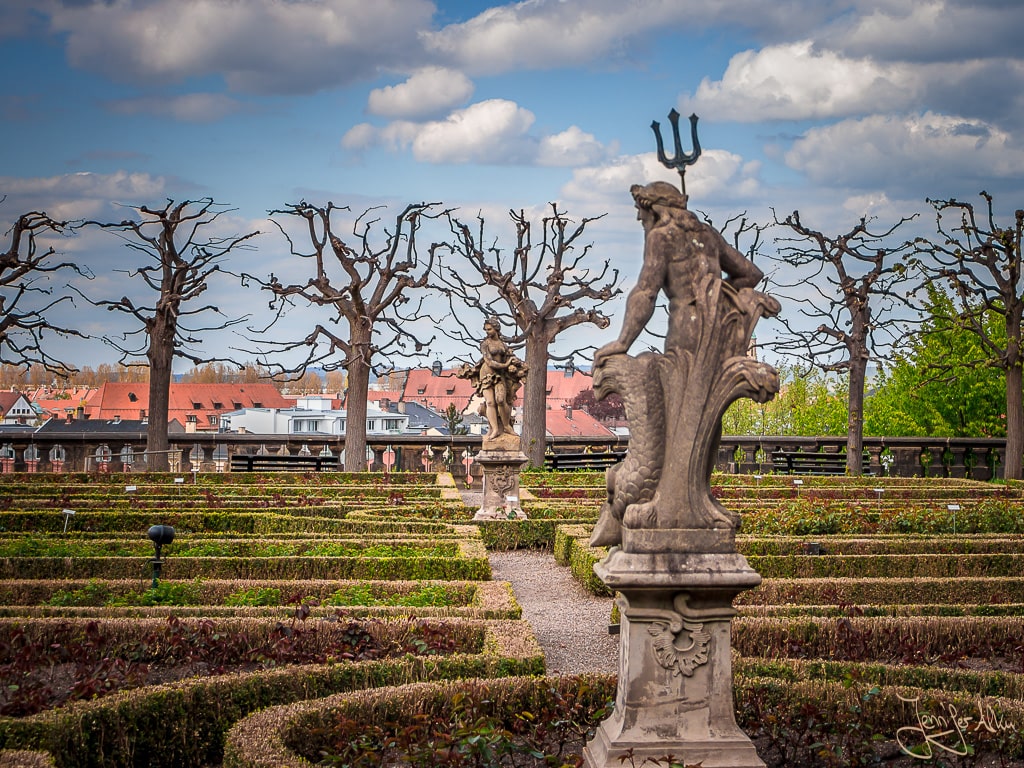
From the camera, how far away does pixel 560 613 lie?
31.2 feet

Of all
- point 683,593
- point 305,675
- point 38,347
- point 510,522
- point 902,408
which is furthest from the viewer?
point 902,408

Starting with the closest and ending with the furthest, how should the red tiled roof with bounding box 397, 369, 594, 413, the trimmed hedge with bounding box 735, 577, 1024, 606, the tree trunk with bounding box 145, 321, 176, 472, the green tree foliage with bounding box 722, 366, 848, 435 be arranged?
the trimmed hedge with bounding box 735, 577, 1024, 606
the tree trunk with bounding box 145, 321, 176, 472
the green tree foliage with bounding box 722, 366, 848, 435
the red tiled roof with bounding box 397, 369, 594, 413

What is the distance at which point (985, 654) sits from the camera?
24.6ft

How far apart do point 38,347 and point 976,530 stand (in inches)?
691

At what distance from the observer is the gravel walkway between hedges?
25.9ft

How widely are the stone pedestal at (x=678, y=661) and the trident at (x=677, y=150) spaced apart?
1.70 m

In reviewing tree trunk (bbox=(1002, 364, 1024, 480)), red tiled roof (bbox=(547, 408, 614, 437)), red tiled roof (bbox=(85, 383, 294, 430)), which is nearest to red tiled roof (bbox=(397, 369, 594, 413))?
red tiled roof (bbox=(85, 383, 294, 430))

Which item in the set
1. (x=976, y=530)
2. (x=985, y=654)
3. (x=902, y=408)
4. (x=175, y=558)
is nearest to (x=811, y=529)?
(x=976, y=530)

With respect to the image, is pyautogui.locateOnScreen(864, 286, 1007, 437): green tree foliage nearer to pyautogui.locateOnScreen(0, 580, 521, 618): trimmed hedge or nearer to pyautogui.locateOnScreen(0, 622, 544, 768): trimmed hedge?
pyautogui.locateOnScreen(0, 580, 521, 618): trimmed hedge

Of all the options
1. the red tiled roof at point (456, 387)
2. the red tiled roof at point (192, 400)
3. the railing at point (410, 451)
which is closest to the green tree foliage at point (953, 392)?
the railing at point (410, 451)

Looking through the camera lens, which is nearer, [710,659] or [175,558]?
[710,659]

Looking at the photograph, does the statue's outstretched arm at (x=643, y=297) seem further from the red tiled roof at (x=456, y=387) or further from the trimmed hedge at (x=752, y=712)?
the red tiled roof at (x=456, y=387)

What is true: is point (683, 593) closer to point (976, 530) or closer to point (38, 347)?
point (976, 530)

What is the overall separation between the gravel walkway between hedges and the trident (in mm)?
3264
